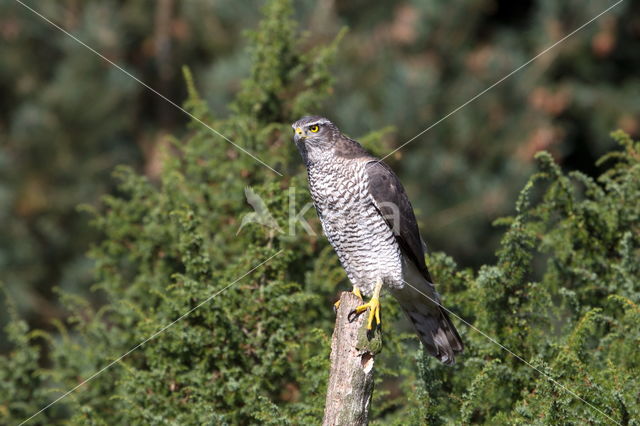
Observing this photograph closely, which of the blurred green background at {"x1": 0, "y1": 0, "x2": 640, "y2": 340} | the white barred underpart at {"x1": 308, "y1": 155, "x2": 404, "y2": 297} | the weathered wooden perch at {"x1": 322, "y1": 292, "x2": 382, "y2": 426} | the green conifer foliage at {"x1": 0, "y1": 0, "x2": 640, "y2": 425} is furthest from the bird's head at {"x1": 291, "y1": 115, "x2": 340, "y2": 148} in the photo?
the blurred green background at {"x1": 0, "y1": 0, "x2": 640, "y2": 340}

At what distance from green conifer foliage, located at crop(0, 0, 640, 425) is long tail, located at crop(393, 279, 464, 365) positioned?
0.28 ft

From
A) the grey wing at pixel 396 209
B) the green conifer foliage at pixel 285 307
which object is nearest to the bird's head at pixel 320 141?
the grey wing at pixel 396 209

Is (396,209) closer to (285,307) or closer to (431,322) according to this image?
(431,322)

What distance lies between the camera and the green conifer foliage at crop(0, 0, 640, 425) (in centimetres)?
381

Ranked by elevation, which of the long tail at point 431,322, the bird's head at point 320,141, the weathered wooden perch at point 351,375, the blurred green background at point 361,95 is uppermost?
the blurred green background at point 361,95

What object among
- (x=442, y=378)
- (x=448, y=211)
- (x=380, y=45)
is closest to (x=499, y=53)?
(x=380, y=45)

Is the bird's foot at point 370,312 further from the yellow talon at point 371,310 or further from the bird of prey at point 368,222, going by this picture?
the bird of prey at point 368,222

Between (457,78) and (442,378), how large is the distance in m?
5.89

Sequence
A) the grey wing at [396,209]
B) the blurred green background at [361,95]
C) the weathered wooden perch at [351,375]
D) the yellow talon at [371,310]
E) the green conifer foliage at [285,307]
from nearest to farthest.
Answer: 1. the weathered wooden perch at [351,375]
2. the yellow talon at [371,310]
3. the green conifer foliage at [285,307]
4. the grey wing at [396,209]
5. the blurred green background at [361,95]

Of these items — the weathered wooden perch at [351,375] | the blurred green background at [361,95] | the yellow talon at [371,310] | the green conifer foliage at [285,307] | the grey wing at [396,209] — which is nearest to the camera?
the weathered wooden perch at [351,375]

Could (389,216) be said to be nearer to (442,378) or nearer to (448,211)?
(442,378)

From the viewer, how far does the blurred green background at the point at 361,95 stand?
887 centimetres

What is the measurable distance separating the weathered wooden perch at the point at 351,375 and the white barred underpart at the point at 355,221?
2.15 feet

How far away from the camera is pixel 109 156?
977 centimetres
